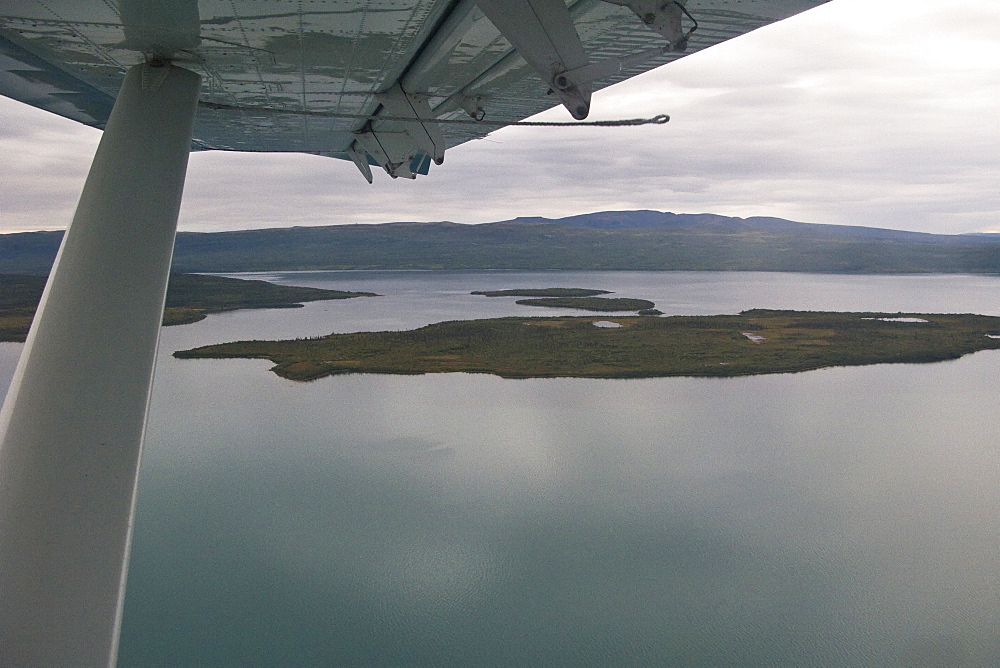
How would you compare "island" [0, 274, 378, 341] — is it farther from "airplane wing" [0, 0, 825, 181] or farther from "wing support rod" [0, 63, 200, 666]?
"wing support rod" [0, 63, 200, 666]

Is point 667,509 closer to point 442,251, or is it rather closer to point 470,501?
point 470,501

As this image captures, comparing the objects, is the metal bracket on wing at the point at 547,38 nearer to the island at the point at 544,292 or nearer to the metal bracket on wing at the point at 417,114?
the metal bracket on wing at the point at 417,114

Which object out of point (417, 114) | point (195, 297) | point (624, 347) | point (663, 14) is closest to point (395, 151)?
point (417, 114)

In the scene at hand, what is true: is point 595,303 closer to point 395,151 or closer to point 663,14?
point 395,151

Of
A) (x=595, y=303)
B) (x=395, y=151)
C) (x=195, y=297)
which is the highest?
(x=395, y=151)

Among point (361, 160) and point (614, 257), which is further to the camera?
point (614, 257)

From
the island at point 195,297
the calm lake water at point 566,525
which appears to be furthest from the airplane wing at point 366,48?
the island at point 195,297

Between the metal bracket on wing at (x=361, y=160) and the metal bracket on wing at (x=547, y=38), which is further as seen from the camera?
the metal bracket on wing at (x=361, y=160)
